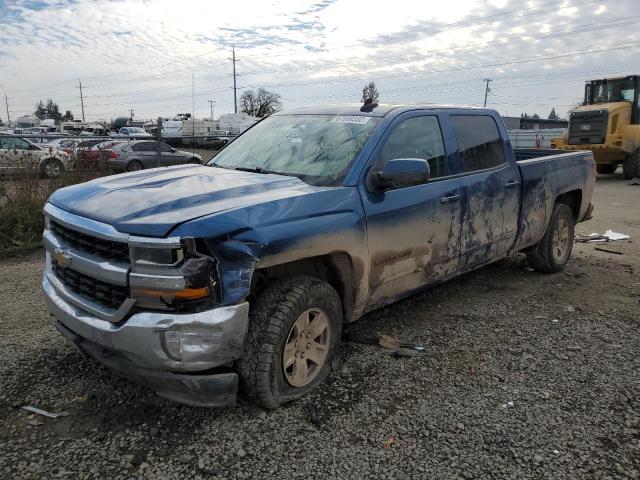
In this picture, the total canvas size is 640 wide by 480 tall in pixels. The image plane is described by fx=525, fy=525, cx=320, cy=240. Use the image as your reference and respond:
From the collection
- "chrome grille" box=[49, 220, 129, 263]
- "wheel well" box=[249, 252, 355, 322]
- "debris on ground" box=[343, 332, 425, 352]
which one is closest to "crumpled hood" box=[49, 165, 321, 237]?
"chrome grille" box=[49, 220, 129, 263]

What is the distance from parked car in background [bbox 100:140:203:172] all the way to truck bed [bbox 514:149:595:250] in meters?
6.35

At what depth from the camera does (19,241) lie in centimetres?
732

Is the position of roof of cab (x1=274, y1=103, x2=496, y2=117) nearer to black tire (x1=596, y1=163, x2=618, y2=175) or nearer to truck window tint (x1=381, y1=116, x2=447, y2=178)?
truck window tint (x1=381, y1=116, x2=447, y2=178)

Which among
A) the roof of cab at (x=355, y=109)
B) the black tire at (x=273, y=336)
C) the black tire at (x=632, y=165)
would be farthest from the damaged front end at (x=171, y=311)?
the black tire at (x=632, y=165)

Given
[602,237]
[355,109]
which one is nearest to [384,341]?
[355,109]

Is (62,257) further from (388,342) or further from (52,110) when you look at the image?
(52,110)

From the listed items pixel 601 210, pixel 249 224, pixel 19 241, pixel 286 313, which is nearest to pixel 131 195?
pixel 249 224

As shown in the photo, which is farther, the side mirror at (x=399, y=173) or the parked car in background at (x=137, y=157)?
the parked car in background at (x=137, y=157)

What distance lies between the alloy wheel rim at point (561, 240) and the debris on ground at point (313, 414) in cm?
401

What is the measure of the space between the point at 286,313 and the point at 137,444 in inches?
41.6

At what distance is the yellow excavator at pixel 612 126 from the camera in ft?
55.7

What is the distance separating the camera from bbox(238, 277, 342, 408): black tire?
2.92 metres

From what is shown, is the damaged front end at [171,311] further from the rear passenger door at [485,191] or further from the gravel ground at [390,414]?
the rear passenger door at [485,191]

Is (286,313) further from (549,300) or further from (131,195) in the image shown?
(549,300)
